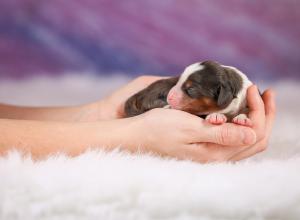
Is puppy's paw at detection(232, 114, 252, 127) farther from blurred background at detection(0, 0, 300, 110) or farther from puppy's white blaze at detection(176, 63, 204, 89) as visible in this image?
blurred background at detection(0, 0, 300, 110)

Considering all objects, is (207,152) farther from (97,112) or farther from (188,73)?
(97,112)

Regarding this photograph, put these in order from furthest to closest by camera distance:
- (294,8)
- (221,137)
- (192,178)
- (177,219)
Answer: (294,8), (221,137), (192,178), (177,219)

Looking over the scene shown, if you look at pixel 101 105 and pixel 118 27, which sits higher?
pixel 118 27

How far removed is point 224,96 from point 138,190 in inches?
33.0

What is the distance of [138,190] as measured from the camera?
5.89 ft

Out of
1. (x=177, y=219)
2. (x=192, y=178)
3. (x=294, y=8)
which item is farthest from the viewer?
(x=294, y=8)

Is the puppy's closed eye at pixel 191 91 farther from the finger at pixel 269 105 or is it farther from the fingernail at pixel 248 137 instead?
the fingernail at pixel 248 137

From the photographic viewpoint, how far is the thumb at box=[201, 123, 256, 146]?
2.22 m

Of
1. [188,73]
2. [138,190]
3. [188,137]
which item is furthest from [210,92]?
[138,190]

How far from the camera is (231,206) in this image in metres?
1.76

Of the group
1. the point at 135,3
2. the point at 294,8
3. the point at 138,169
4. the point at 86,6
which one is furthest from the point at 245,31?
the point at 138,169

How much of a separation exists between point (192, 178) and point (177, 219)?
169 millimetres

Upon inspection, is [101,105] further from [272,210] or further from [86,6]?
[272,210]

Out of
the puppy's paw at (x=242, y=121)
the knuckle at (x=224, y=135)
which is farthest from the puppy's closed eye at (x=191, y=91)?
the knuckle at (x=224, y=135)
